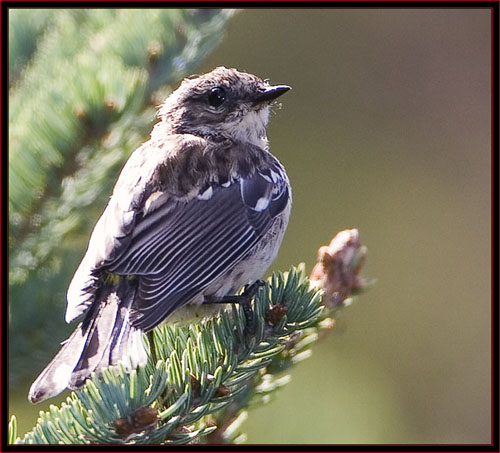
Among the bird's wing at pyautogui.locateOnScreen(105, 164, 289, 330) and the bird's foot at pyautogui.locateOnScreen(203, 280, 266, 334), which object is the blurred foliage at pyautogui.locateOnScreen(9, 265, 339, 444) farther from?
the bird's wing at pyautogui.locateOnScreen(105, 164, 289, 330)

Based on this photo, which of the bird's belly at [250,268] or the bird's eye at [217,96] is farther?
the bird's eye at [217,96]

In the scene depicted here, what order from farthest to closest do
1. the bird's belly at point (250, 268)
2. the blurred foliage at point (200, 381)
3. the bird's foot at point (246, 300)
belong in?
the bird's belly at point (250, 268) → the bird's foot at point (246, 300) → the blurred foliage at point (200, 381)

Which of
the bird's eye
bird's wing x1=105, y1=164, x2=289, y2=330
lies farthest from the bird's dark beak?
bird's wing x1=105, y1=164, x2=289, y2=330

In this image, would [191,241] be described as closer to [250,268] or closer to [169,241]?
[169,241]

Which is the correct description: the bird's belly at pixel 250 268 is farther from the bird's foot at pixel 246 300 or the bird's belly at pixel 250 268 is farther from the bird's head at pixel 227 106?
the bird's head at pixel 227 106

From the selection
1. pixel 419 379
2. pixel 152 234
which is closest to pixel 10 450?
pixel 152 234

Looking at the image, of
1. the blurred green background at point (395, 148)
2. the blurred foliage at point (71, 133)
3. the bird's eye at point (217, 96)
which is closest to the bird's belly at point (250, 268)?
the blurred foliage at point (71, 133)

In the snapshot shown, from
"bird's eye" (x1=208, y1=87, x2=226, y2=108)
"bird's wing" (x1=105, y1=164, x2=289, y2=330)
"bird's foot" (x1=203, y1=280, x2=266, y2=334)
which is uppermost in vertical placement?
"bird's eye" (x1=208, y1=87, x2=226, y2=108)
